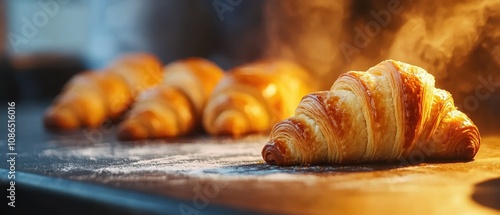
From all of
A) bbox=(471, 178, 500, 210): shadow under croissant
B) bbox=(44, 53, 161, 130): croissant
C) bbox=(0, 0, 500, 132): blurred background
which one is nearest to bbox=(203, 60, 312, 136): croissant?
bbox=(0, 0, 500, 132): blurred background

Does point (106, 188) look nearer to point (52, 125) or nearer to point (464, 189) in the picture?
point (464, 189)

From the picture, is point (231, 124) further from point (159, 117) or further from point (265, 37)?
point (265, 37)

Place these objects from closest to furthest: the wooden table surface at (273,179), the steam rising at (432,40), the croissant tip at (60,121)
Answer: the wooden table surface at (273,179) → the steam rising at (432,40) → the croissant tip at (60,121)

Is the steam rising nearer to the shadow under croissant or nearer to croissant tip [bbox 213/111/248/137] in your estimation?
croissant tip [bbox 213/111/248/137]

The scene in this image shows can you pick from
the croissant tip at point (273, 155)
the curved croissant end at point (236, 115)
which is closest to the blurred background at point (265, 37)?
the curved croissant end at point (236, 115)

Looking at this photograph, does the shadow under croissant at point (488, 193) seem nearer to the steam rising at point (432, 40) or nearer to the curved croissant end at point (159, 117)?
the steam rising at point (432, 40)

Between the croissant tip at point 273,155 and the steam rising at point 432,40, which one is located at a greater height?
the steam rising at point 432,40

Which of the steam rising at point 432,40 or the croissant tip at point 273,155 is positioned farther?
the steam rising at point 432,40

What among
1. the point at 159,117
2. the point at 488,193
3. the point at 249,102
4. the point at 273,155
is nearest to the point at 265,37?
the point at 249,102
